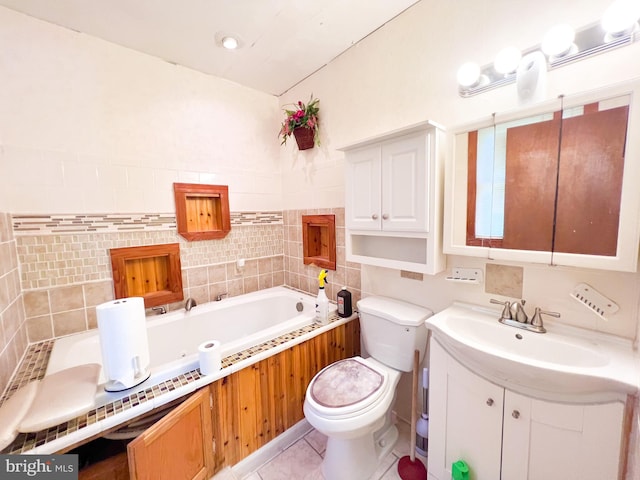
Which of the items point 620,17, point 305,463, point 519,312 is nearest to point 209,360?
point 305,463

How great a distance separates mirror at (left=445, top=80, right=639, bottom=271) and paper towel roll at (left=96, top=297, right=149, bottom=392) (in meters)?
1.48

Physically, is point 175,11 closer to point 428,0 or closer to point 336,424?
point 428,0

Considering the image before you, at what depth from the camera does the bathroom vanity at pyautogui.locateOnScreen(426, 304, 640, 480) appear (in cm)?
83

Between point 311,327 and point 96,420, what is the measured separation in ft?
3.61

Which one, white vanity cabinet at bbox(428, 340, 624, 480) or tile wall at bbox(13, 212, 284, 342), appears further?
tile wall at bbox(13, 212, 284, 342)

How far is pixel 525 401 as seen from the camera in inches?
38.5

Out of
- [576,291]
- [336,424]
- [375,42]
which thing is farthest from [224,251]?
[576,291]

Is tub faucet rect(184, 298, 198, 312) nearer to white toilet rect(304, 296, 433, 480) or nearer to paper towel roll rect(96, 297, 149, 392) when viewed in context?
paper towel roll rect(96, 297, 149, 392)

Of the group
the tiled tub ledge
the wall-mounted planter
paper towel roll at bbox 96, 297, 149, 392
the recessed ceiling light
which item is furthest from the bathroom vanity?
the recessed ceiling light

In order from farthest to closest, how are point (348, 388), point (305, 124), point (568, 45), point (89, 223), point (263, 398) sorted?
point (305, 124), point (89, 223), point (263, 398), point (348, 388), point (568, 45)

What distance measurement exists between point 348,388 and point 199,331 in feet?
4.37

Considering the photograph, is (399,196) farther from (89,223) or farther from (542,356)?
(89,223)

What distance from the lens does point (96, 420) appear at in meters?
0.98

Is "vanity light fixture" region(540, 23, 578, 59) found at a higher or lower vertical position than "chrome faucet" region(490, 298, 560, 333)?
higher
